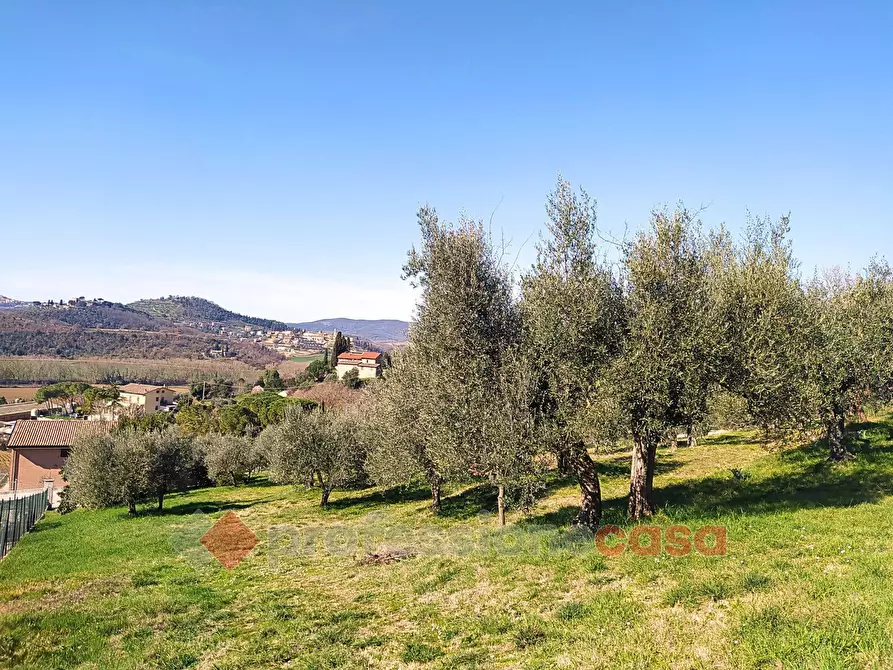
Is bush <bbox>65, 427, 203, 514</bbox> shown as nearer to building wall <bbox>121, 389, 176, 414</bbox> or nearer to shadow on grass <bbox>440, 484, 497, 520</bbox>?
shadow on grass <bbox>440, 484, 497, 520</bbox>

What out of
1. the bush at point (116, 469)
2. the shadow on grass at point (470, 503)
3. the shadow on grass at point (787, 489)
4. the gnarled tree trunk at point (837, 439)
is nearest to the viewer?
the shadow on grass at point (787, 489)

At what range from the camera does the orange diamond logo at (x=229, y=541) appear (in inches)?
774

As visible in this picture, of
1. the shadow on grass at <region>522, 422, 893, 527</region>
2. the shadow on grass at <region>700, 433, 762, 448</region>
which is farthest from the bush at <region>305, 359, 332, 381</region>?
the shadow on grass at <region>522, 422, 893, 527</region>

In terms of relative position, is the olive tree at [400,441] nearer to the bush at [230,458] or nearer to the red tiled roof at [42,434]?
the bush at [230,458]

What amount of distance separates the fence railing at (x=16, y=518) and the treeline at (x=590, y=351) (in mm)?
21891

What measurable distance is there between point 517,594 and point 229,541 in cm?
1738

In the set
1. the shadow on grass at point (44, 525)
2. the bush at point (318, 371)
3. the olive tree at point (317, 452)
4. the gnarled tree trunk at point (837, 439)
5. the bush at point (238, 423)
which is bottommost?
the shadow on grass at point (44, 525)

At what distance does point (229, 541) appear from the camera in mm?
23125

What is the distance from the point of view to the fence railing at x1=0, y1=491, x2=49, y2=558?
76.9 ft

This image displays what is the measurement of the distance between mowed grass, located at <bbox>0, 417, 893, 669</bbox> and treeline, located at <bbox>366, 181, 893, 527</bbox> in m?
2.85

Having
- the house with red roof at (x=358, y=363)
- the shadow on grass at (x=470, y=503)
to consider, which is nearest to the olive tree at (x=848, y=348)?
the shadow on grass at (x=470, y=503)

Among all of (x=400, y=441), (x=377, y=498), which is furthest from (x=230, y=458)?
(x=400, y=441)

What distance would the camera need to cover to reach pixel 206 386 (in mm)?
159750

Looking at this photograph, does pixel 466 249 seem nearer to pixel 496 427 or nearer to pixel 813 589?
pixel 496 427
